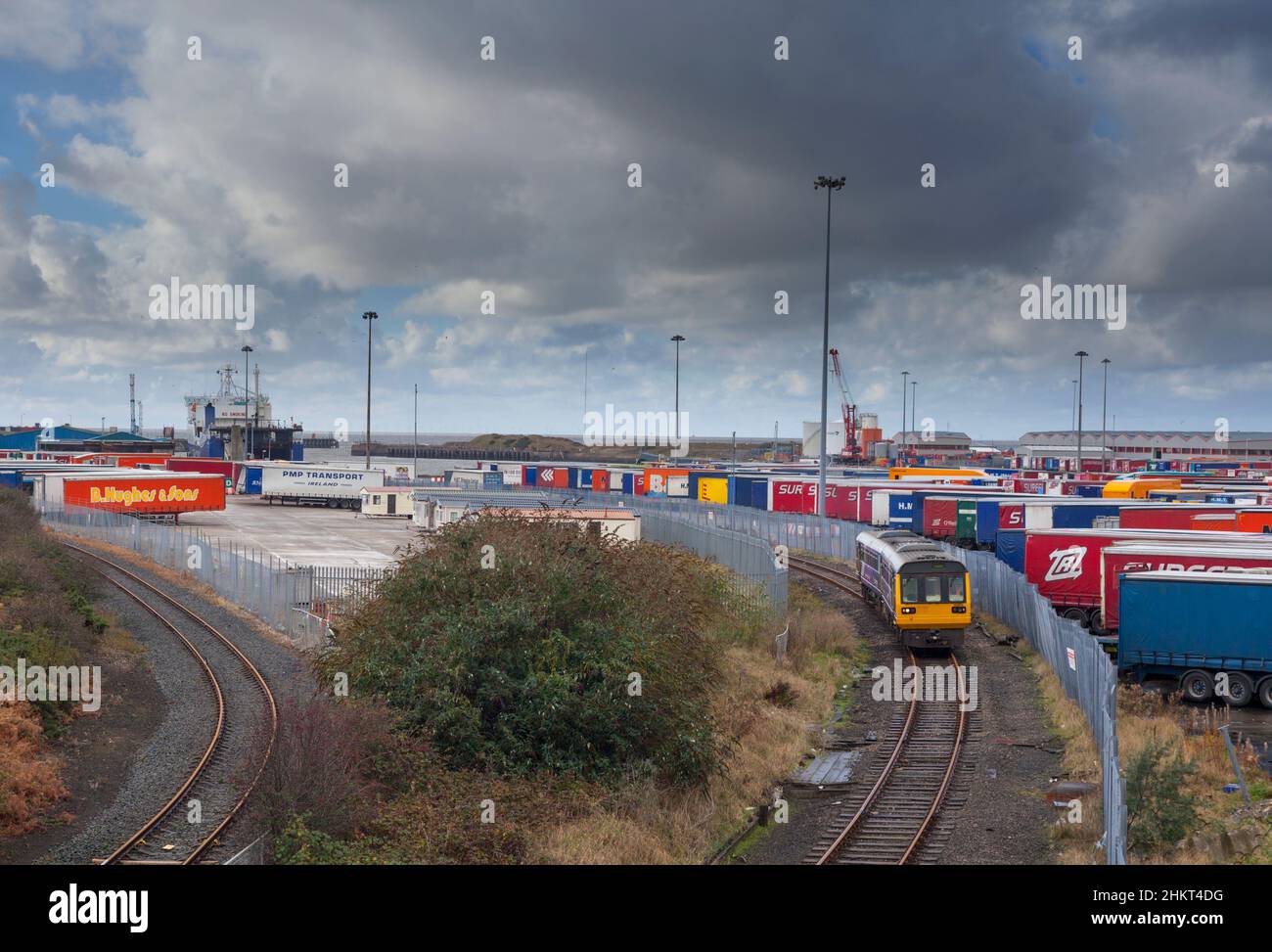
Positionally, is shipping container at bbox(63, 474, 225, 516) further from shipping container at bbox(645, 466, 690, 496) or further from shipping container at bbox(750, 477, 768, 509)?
shipping container at bbox(645, 466, 690, 496)

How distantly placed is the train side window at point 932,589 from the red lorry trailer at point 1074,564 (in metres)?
6.13

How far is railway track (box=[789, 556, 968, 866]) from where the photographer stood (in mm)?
15734

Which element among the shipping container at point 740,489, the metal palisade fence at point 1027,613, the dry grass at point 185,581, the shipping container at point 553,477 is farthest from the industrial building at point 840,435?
the dry grass at point 185,581

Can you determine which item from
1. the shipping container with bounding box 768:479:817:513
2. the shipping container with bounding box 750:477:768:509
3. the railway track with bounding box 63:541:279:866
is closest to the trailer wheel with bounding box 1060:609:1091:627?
the railway track with bounding box 63:541:279:866

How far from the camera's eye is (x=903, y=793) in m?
18.5

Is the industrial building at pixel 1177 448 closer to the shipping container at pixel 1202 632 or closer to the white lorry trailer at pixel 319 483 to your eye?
the white lorry trailer at pixel 319 483

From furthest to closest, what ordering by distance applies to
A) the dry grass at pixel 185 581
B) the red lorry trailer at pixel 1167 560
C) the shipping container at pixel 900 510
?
the shipping container at pixel 900 510, the dry grass at pixel 185 581, the red lorry trailer at pixel 1167 560

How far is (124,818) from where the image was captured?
15672mm

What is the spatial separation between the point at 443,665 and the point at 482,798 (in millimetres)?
2725

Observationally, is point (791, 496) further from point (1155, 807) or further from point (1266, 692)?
point (1155, 807)

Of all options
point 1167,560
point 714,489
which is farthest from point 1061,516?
point 714,489

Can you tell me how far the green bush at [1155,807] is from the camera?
49.9ft

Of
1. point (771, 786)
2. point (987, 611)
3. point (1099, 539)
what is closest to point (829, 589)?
point (987, 611)

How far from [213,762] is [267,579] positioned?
53.1 feet
